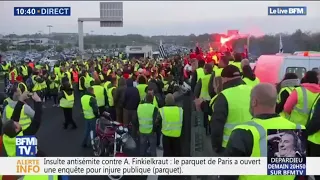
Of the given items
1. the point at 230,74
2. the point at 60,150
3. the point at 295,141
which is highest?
the point at 230,74

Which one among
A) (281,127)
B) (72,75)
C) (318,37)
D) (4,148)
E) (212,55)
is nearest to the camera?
(281,127)

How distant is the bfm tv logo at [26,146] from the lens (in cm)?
492

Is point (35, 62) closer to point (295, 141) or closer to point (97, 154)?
point (97, 154)

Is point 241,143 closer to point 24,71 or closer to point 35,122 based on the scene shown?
point 35,122

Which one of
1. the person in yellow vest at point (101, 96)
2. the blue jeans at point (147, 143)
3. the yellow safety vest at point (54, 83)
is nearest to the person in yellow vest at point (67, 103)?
the person in yellow vest at point (101, 96)

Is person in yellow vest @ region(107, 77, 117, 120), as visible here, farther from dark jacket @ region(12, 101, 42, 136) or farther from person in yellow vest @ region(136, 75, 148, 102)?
dark jacket @ region(12, 101, 42, 136)

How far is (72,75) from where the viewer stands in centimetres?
1809

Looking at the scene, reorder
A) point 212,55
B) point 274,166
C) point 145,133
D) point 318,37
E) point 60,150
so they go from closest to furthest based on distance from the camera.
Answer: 1. point 274,166
2. point 145,133
3. point 60,150
4. point 212,55
5. point 318,37

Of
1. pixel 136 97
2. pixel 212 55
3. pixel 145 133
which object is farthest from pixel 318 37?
pixel 145 133

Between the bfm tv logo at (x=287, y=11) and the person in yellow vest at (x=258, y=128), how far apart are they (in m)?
5.32

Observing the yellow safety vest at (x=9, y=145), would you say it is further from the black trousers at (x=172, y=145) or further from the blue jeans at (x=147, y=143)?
the blue jeans at (x=147, y=143)

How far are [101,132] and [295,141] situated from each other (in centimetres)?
537

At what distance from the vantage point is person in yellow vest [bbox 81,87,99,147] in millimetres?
9461

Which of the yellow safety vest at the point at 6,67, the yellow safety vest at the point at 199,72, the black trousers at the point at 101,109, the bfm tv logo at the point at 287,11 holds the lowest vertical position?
the black trousers at the point at 101,109
